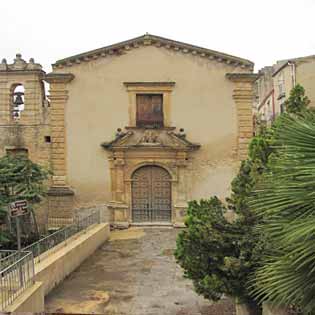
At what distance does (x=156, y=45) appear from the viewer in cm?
2012

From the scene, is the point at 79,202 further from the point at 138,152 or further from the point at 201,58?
the point at 201,58

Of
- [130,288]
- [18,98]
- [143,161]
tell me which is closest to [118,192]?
[143,161]

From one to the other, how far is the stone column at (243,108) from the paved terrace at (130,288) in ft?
21.5

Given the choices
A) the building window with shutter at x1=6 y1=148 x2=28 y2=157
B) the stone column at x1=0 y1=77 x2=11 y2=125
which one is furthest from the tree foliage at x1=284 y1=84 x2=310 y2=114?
the stone column at x1=0 y1=77 x2=11 y2=125

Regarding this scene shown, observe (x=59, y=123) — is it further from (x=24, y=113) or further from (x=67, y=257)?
(x=67, y=257)

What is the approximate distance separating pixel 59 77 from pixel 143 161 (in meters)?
4.82

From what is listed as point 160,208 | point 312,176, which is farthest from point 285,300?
point 160,208

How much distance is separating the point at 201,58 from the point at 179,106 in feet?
7.13

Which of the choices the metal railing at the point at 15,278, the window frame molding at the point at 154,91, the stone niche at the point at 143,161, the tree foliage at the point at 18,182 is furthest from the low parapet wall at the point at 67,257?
the window frame molding at the point at 154,91

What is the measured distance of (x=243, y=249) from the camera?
7137mm

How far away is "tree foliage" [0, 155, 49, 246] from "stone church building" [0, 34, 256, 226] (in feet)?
8.39

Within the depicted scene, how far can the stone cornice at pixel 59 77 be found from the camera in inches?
786

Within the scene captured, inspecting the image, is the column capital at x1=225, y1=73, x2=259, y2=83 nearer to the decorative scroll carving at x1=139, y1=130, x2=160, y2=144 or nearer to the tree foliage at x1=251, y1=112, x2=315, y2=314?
the decorative scroll carving at x1=139, y1=130, x2=160, y2=144

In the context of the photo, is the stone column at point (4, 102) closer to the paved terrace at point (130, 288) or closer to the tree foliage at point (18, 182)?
the tree foliage at point (18, 182)
